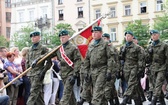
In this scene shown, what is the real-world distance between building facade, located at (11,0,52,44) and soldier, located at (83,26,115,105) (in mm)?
55337

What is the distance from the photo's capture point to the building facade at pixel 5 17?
259ft

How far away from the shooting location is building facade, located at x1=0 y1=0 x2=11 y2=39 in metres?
78.9

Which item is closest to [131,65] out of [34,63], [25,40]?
[34,63]

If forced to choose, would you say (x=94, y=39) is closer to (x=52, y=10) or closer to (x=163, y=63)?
(x=163, y=63)

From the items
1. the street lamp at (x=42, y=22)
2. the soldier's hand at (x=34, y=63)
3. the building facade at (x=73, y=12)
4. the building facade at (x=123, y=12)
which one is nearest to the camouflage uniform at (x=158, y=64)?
the soldier's hand at (x=34, y=63)

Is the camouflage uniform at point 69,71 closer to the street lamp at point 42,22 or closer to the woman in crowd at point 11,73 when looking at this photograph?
the woman in crowd at point 11,73

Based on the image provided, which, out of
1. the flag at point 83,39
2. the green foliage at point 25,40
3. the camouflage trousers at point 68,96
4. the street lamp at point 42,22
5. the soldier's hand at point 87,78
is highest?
the street lamp at point 42,22

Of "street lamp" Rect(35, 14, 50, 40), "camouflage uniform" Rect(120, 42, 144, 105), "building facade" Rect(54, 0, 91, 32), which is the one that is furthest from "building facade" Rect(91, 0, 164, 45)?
"camouflage uniform" Rect(120, 42, 144, 105)

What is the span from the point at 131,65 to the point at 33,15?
196 ft

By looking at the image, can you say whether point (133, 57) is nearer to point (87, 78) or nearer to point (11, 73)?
point (87, 78)

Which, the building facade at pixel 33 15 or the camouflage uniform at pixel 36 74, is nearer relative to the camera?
the camouflage uniform at pixel 36 74

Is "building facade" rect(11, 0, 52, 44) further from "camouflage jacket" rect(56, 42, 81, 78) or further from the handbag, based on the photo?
"camouflage jacket" rect(56, 42, 81, 78)

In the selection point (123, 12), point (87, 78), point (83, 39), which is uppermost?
point (123, 12)

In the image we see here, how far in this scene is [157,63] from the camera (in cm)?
1133
